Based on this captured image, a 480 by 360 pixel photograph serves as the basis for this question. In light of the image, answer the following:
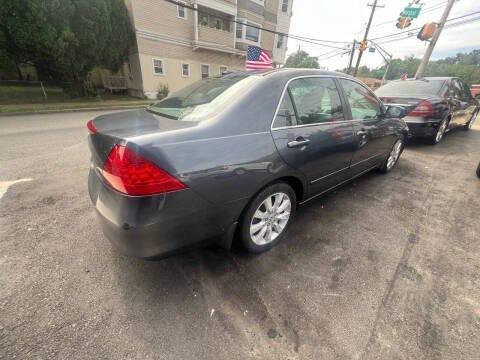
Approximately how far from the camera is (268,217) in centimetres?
218

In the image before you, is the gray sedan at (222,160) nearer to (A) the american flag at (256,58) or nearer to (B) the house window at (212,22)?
(A) the american flag at (256,58)

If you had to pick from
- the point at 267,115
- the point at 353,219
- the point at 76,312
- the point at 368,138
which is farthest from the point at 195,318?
the point at 368,138

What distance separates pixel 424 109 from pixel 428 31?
34.5ft

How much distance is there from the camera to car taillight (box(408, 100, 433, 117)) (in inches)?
202

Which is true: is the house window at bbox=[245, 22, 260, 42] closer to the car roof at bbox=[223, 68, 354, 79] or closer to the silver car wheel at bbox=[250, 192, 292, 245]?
the car roof at bbox=[223, 68, 354, 79]

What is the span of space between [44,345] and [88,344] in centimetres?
26

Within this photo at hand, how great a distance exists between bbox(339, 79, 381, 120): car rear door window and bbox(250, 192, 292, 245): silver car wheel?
4.81ft

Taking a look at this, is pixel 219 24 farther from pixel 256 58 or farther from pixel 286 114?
pixel 286 114

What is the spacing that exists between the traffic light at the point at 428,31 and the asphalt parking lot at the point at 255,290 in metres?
13.4

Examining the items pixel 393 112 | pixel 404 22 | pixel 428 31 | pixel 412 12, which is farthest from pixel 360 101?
pixel 404 22

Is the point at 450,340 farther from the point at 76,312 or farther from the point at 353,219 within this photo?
the point at 76,312

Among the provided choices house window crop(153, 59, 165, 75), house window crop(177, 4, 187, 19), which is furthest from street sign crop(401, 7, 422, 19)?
house window crop(153, 59, 165, 75)

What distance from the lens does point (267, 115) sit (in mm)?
1877

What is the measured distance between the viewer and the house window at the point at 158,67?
54.7ft
